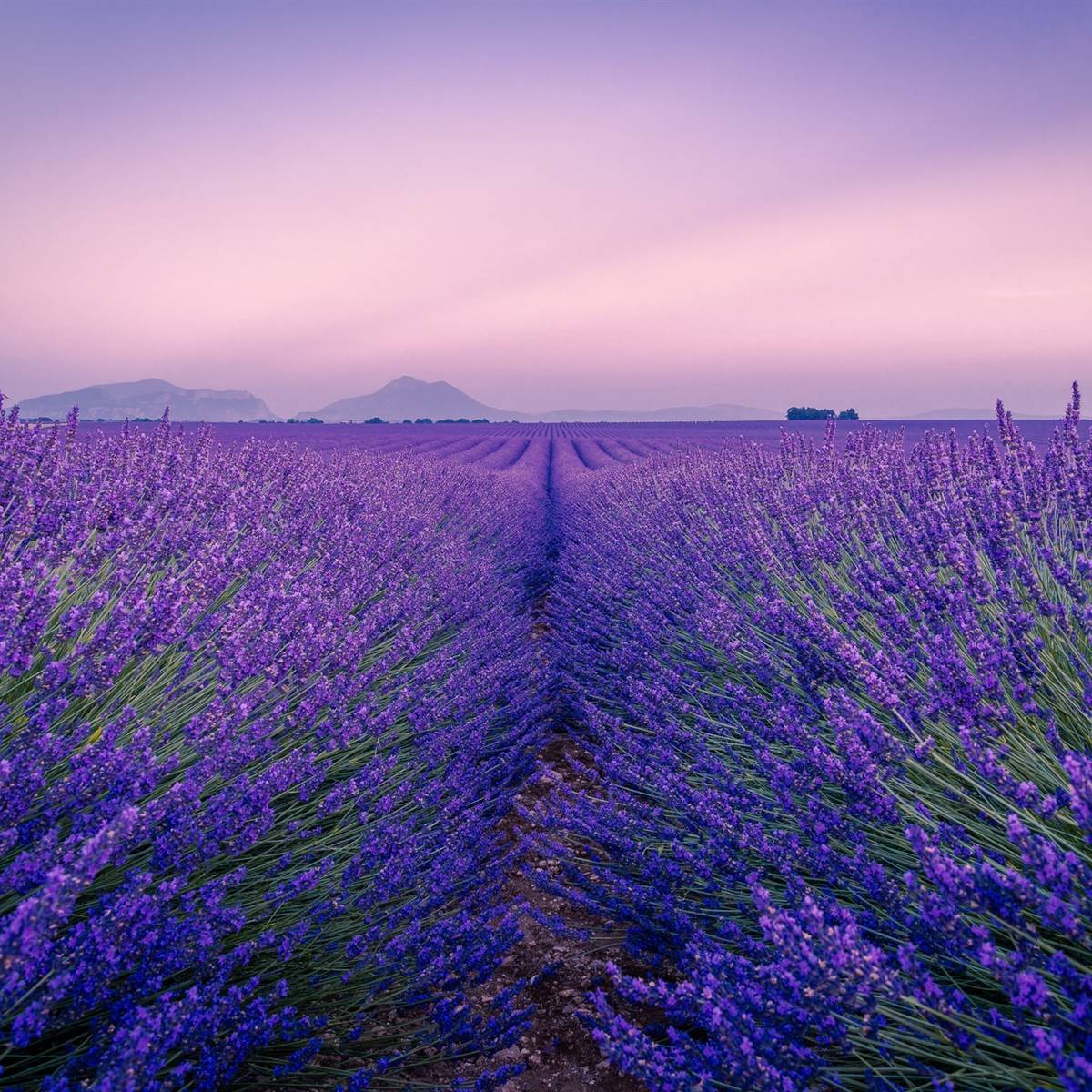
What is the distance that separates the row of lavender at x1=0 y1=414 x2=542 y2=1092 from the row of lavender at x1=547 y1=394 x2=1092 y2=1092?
44 cm

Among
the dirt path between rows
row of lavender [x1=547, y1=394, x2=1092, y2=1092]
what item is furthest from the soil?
row of lavender [x1=547, y1=394, x2=1092, y2=1092]

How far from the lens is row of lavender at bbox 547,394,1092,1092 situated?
2.85 feet

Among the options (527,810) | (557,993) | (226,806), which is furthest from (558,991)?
(226,806)

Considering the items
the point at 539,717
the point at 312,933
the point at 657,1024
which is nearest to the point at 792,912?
the point at 657,1024

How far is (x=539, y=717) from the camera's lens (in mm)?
3135

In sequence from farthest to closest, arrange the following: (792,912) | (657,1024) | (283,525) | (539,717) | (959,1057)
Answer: (283,525)
(539,717)
(657,1024)
(792,912)
(959,1057)

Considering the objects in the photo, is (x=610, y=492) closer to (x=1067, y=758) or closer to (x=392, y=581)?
(x=392, y=581)

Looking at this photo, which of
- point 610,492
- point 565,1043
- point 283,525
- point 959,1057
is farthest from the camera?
point 610,492

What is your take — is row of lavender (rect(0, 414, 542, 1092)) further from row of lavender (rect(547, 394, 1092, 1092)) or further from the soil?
row of lavender (rect(547, 394, 1092, 1092))

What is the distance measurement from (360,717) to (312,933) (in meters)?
0.45

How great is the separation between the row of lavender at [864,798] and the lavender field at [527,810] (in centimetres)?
1

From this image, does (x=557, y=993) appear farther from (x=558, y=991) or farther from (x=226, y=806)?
(x=226, y=806)

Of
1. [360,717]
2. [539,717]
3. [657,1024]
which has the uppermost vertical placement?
[360,717]

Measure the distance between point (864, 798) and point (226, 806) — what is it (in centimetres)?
115
